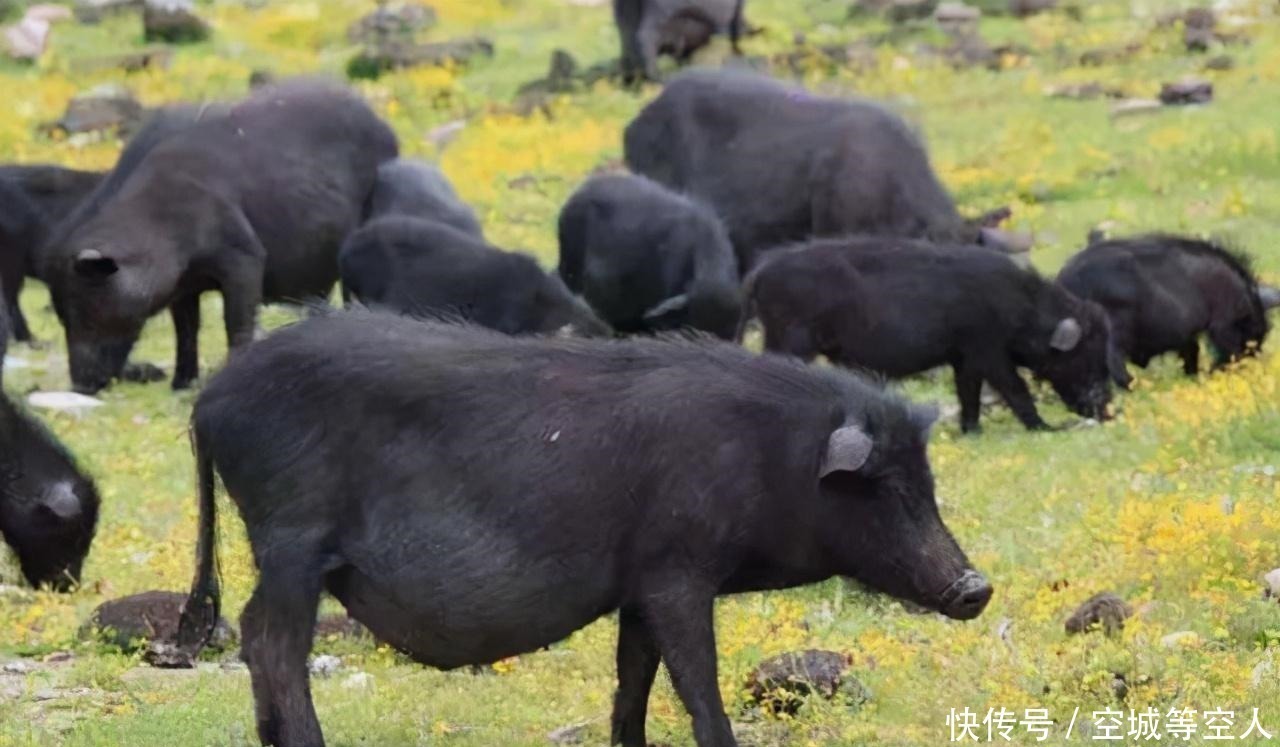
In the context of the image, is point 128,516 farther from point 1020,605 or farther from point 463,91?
point 463,91

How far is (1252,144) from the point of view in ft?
66.3

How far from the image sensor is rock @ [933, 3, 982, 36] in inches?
1125

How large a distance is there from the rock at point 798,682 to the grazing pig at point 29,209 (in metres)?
9.31

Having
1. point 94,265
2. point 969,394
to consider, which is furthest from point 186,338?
point 969,394

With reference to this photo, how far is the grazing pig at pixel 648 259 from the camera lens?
48.8 feet

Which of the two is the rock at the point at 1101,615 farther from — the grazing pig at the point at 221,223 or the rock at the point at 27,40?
the rock at the point at 27,40

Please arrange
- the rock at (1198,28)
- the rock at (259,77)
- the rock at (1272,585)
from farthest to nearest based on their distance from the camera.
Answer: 1. the rock at (259,77)
2. the rock at (1198,28)
3. the rock at (1272,585)

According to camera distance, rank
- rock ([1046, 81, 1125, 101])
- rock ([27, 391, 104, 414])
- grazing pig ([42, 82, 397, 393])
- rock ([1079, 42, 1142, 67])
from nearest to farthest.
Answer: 1. grazing pig ([42, 82, 397, 393])
2. rock ([27, 391, 104, 414])
3. rock ([1046, 81, 1125, 101])
4. rock ([1079, 42, 1142, 67])

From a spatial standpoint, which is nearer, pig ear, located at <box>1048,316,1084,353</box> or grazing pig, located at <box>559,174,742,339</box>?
pig ear, located at <box>1048,316,1084,353</box>

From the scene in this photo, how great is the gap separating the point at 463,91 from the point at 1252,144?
964cm

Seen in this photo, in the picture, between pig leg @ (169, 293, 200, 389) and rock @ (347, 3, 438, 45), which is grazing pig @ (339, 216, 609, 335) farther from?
rock @ (347, 3, 438, 45)

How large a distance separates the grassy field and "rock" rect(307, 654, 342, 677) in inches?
2.3

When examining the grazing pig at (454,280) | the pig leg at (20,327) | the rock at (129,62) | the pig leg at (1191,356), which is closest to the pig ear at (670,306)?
the grazing pig at (454,280)

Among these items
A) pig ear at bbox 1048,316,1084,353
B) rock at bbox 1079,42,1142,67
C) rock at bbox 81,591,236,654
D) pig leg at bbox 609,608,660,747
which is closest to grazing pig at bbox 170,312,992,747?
pig leg at bbox 609,608,660,747
